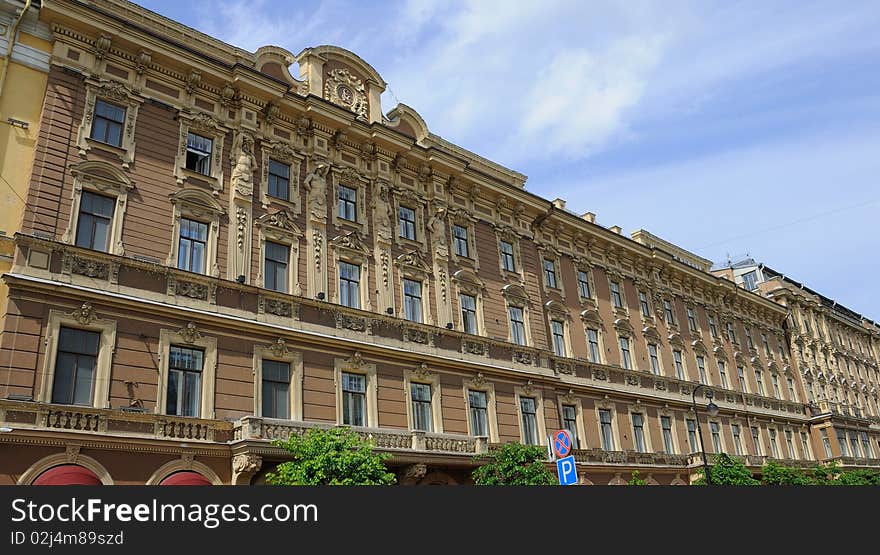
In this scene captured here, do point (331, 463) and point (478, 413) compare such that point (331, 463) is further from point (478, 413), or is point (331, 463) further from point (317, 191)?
point (317, 191)

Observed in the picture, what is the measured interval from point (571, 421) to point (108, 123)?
20.8 metres

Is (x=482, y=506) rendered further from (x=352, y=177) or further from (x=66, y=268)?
(x=352, y=177)

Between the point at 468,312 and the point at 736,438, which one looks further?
the point at 736,438

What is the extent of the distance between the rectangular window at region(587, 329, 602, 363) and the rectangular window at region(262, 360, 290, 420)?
16.8m

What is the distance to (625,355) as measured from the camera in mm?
35500

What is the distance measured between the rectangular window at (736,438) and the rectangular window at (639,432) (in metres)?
8.62

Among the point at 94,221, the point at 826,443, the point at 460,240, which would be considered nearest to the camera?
the point at 94,221

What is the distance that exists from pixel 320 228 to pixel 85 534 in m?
16.0

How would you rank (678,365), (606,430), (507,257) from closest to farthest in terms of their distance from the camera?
(507,257)
(606,430)
(678,365)

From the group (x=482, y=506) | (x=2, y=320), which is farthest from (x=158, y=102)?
(x=482, y=506)

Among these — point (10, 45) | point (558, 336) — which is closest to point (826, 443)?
point (558, 336)

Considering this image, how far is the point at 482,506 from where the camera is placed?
9.35m

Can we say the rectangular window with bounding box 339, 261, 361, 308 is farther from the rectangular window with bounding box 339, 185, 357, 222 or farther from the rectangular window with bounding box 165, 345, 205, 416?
the rectangular window with bounding box 165, 345, 205, 416

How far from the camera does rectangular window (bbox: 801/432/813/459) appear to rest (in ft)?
150
